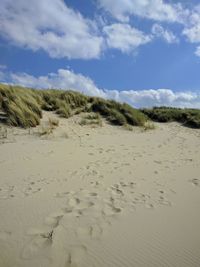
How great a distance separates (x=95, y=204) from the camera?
4938 mm

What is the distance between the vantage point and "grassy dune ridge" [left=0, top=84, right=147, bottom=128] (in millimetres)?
10586

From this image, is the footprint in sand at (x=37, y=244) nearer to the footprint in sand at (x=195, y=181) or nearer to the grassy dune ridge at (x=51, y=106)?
the footprint in sand at (x=195, y=181)

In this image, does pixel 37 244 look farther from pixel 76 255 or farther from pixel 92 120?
pixel 92 120

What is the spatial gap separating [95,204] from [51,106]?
8756 millimetres

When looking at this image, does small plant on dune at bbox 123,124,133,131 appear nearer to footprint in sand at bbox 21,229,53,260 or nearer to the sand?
the sand

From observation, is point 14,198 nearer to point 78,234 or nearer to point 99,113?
point 78,234

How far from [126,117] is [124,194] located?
322 inches

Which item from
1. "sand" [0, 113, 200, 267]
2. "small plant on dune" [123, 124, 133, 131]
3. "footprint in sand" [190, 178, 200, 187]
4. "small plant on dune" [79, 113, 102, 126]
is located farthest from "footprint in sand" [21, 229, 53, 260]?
"small plant on dune" [123, 124, 133, 131]

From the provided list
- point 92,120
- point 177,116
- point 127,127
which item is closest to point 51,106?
point 92,120

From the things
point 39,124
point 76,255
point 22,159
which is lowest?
point 76,255

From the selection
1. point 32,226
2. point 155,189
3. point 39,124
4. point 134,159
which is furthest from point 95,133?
point 32,226

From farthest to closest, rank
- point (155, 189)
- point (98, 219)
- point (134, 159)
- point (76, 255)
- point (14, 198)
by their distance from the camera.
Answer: point (134, 159) < point (155, 189) < point (14, 198) < point (98, 219) < point (76, 255)

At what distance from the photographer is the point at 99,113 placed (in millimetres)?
13680

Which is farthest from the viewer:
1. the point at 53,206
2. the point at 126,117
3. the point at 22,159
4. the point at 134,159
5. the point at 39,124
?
the point at 126,117
